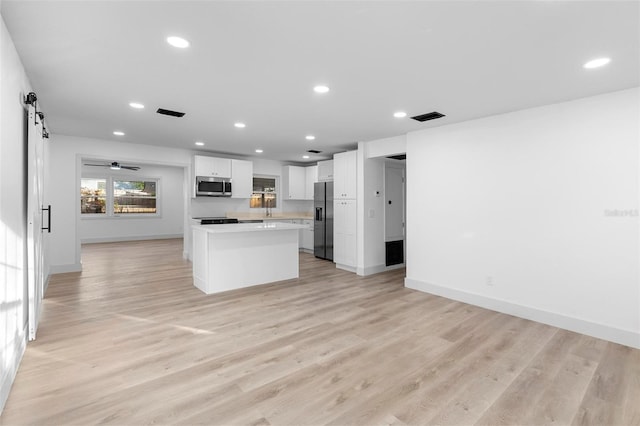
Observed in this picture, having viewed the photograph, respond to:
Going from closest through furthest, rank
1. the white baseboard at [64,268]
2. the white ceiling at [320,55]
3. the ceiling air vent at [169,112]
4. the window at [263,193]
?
the white ceiling at [320,55], the ceiling air vent at [169,112], the white baseboard at [64,268], the window at [263,193]

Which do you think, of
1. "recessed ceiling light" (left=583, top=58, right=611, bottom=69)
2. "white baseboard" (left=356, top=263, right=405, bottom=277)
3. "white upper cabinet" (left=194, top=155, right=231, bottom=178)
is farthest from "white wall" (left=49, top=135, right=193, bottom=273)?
"recessed ceiling light" (left=583, top=58, right=611, bottom=69)

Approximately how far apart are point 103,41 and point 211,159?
4.72 meters

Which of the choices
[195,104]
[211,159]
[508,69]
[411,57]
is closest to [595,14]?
[508,69]

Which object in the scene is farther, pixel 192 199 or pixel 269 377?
pixel 192 199

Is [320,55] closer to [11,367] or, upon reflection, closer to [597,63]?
[597,63]

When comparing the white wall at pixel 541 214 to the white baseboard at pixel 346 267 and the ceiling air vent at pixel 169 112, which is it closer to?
the white baseboard at pixel 346 267

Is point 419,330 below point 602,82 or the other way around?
below

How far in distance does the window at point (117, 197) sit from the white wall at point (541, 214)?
31.2 feet

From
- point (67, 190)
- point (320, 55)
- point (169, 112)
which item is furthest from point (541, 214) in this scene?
point (67, 190)

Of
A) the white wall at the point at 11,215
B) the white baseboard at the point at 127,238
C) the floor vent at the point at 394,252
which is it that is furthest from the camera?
the white baseboard at the point at 127,238

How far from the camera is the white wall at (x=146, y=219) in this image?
9695 mm

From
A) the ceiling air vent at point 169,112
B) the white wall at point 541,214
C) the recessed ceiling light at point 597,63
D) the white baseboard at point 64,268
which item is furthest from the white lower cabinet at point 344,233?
the white baseboard at point 64,268

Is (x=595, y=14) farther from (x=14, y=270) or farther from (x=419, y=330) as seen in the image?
(x=14, y=270)

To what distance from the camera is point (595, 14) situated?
6.14 ft
